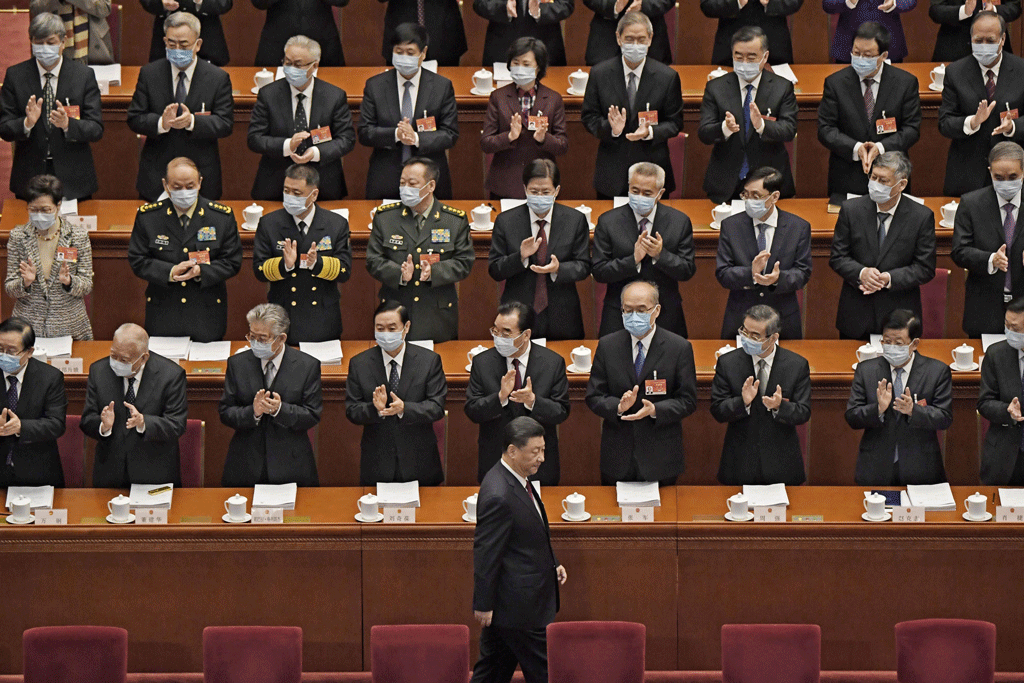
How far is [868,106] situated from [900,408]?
2.19 m

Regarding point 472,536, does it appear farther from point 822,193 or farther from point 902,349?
point 822,193

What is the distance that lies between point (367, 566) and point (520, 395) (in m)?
0.95

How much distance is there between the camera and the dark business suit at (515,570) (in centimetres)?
554

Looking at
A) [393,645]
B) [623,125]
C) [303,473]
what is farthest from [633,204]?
[393,645]

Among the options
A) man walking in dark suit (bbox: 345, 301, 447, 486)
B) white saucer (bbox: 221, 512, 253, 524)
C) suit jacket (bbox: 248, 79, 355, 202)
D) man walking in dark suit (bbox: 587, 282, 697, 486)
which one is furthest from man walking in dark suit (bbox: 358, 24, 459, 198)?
white saucer (bbox: 221, 512, 253, 524)

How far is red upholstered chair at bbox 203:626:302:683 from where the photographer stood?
5.55 metres

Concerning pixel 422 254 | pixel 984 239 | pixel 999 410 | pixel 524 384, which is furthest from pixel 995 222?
pixel 422 254

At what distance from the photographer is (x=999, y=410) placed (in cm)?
659

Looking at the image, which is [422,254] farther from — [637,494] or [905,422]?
[905,422]

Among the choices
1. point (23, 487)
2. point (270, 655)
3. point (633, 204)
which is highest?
point (633, 204)

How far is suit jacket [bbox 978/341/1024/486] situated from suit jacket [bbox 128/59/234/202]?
3.97 meters

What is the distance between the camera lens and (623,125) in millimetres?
8008

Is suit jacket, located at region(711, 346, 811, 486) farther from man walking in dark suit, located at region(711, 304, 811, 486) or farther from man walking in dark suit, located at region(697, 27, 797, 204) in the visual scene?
man walking in dark suit, located at region(697, 27, 797, 204)

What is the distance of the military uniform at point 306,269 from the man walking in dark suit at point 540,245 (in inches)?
28.4
